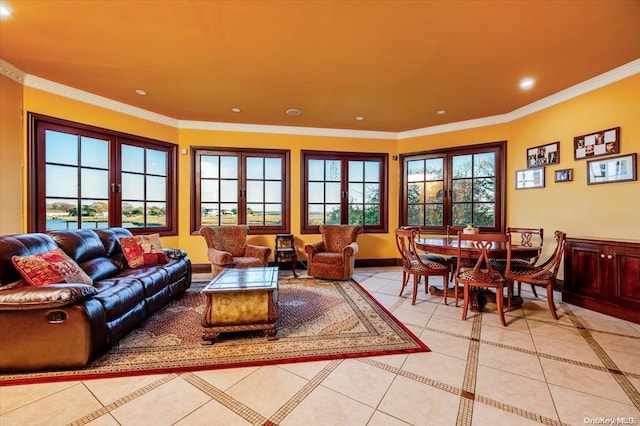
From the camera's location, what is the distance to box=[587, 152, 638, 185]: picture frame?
10.1ft

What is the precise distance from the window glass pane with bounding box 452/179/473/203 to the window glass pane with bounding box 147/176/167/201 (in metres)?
5.35

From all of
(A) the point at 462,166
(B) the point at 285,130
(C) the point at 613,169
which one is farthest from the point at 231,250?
(C) the point at 613,169

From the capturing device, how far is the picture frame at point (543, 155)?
3.89 m

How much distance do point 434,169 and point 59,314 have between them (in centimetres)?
556

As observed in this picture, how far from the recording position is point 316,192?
18.1 ft

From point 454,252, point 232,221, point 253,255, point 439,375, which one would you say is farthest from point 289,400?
point 232,221

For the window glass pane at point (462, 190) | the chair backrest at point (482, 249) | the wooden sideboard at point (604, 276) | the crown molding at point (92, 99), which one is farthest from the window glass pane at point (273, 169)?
the wooden sideboard at point (604, 276)

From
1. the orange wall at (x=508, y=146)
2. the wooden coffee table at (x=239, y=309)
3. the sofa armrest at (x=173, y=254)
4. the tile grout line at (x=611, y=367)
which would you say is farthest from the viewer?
the sofa armrest at (x=173, y=254)

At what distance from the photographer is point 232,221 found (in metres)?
5.25

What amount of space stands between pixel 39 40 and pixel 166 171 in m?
2.47

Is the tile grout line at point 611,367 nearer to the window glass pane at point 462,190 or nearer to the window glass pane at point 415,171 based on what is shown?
the window glass pane at point 462,190

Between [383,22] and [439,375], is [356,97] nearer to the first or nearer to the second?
[383,22]

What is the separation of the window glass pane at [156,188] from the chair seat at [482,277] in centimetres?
486

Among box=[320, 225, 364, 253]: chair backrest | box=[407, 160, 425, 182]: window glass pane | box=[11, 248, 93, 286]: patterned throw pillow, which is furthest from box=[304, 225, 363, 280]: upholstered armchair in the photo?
box=[11, 248, 93, 286]: patterned throw pillow
